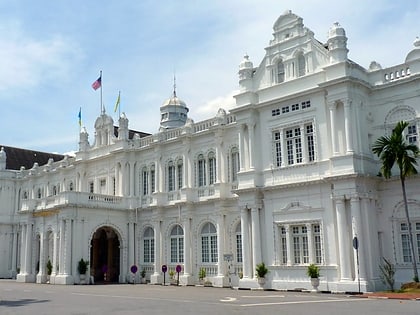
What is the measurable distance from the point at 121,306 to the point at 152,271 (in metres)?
17.3

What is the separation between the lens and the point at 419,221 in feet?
74.9

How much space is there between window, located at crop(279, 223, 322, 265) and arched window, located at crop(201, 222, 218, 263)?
235 inches

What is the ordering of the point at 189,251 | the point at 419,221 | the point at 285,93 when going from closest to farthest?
1. the point at 419,221
2. the point at 285,93
3. the point at 189,251

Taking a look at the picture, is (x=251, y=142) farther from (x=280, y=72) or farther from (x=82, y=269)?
(x=82, y=269)

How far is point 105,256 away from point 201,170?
12.1m

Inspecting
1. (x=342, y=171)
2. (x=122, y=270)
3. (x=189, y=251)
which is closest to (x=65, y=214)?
(x=122, y=270)

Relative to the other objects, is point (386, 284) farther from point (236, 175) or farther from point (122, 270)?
point (122, 270)

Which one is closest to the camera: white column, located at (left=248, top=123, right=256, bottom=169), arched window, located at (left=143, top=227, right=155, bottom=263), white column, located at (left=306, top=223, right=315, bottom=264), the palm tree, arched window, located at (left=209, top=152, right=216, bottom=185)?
the palm tree

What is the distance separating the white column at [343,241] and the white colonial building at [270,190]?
1.8 inches

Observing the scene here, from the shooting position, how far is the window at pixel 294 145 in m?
25.4

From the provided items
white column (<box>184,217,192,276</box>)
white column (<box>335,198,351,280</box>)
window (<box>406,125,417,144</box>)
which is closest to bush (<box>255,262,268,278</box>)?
white column (<box>335,198,351,280</box>)

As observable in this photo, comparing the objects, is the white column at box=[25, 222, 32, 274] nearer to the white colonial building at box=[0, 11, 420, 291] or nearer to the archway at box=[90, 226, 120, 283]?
the white colonial building at box=[0, 11, 420, 291]

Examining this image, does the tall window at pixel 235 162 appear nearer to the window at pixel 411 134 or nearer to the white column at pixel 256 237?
the white column at pixel 256 237

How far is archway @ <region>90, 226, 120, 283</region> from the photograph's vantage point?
3758cm
